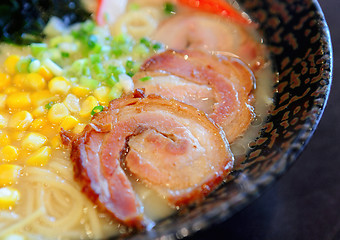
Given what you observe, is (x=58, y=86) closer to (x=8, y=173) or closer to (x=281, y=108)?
(x=8, y=173)

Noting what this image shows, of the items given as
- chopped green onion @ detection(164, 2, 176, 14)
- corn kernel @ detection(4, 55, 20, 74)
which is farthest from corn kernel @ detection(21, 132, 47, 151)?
chopped green onion @ detection(164, 2, 176, 14)

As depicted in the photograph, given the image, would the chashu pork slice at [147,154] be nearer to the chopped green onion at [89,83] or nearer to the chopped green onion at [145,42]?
the chopped green onion at [89,83]

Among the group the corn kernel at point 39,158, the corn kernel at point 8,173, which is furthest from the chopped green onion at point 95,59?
the corn kernel at point 8,173

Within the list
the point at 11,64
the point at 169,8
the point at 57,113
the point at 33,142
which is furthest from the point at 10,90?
the point at 169,8

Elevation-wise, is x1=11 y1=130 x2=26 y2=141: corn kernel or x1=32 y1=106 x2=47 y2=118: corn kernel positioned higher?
x1=32 y1=106 x2=47 y2=118: corn kernel

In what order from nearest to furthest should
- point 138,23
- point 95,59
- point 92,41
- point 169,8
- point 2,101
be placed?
point 2,101
point 95,59
point 92,41
point 138,23
point 169,8

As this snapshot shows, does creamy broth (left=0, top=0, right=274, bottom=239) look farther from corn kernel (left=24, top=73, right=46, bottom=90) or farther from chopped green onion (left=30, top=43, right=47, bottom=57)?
chopped green onion (left=30, top=43, right=47, bottom=57)
